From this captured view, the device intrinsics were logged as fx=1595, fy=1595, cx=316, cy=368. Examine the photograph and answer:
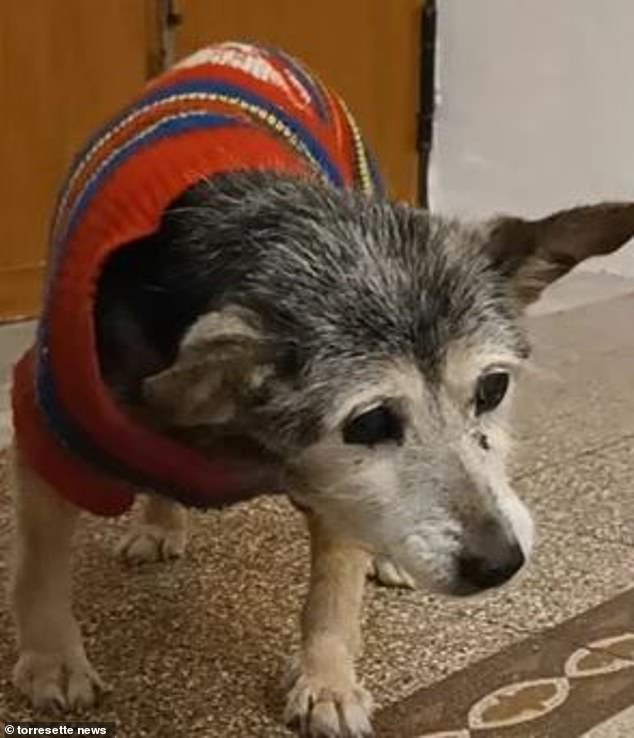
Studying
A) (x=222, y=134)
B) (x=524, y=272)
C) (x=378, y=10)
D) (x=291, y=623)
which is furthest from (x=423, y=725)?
(x=378, y=10)


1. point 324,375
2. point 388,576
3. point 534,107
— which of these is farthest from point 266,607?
point 534,107

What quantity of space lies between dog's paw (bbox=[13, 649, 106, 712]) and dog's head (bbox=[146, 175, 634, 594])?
0.31 m

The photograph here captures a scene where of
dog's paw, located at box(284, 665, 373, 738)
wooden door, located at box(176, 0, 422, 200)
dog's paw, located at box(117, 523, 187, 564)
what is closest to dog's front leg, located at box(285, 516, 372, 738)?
dog's paw, located at box(284, 665, 373, 738)

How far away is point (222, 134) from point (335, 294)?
306 millimetres

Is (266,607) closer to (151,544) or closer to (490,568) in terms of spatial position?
(151,544)

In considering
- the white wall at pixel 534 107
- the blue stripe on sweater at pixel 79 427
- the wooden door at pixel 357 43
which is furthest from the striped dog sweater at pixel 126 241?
the white wall at pixel 534 107

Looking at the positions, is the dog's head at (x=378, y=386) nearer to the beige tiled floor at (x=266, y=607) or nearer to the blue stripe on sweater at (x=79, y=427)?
the blue stripe on sweater at (x=79, y=427)

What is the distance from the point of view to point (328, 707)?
1.43 m

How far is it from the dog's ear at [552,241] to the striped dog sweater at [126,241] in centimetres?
20

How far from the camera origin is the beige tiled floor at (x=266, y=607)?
1.49 meters

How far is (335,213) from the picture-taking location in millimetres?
1346

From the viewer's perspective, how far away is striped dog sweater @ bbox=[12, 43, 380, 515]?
4.38ft

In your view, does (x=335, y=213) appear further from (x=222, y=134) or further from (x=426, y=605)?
(x=426, y=605)

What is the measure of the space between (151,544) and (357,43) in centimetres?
215
